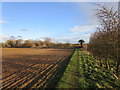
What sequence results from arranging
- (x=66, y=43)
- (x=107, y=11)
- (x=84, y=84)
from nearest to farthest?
(x=84, y=84) < (x=107, y=11) < (x=66, y=43)

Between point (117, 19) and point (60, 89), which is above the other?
point (117, 19)

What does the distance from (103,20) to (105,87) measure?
12.6 feet

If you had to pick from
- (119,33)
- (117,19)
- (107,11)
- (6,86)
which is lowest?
(6,86)

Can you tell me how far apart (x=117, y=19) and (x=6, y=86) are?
726 centimetres

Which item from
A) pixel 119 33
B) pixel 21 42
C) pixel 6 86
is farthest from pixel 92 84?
pixel 21 42

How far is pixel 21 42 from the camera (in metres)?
81.0

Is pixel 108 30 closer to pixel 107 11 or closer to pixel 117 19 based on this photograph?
pixel 117 19

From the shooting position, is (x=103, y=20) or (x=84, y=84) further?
(x=103, y=20)

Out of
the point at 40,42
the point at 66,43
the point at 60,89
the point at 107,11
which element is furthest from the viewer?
the point at 40,42

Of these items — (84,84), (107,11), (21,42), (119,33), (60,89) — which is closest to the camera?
(60,89)

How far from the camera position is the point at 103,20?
18.1 ft

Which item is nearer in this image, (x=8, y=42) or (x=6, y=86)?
(x=6, y=86)

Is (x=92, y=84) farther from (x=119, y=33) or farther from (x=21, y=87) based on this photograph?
(x=21, y=87)

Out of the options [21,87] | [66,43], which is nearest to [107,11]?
[21,87]
